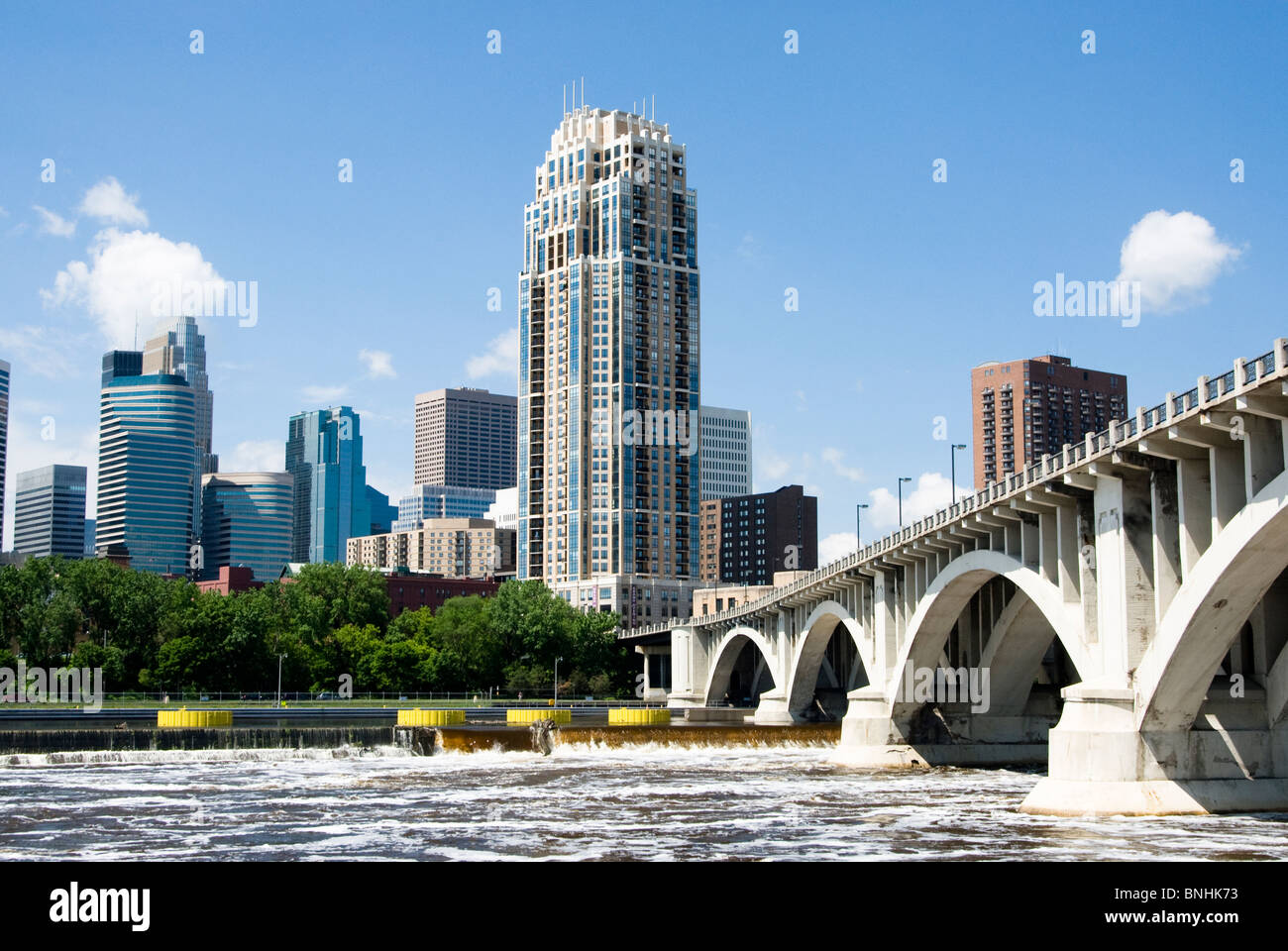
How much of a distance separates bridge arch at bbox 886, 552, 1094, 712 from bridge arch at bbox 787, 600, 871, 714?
15.7 meters

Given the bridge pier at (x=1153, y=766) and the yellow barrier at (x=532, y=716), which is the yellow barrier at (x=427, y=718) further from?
the bridge pier at (x=1153, y=766)

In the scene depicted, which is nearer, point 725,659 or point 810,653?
point 810,653

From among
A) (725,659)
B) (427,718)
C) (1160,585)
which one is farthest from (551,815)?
(725,659)

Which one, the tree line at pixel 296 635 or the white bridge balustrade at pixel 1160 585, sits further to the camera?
the tree line at pixel 296 635

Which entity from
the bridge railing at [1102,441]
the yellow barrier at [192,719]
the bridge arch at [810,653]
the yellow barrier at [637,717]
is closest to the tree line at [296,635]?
the yellow barrier at [192,719]

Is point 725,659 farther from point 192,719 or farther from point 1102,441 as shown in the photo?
point 1102,441

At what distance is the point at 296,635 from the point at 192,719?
183ft

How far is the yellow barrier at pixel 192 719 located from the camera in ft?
281

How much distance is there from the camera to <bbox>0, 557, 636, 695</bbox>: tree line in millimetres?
130125

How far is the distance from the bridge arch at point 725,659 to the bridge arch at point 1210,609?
7299cm

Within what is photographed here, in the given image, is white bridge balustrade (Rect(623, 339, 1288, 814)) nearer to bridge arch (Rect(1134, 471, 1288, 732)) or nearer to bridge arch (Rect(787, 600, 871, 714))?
bridge arch (Rect(1134, 471, 1288, 732))

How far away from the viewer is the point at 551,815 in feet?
149

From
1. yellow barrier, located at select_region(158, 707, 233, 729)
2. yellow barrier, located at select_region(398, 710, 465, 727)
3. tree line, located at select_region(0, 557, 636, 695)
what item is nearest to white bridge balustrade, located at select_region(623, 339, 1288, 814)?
yellow barrier, located at select_region(398, 710, 465, 727)
